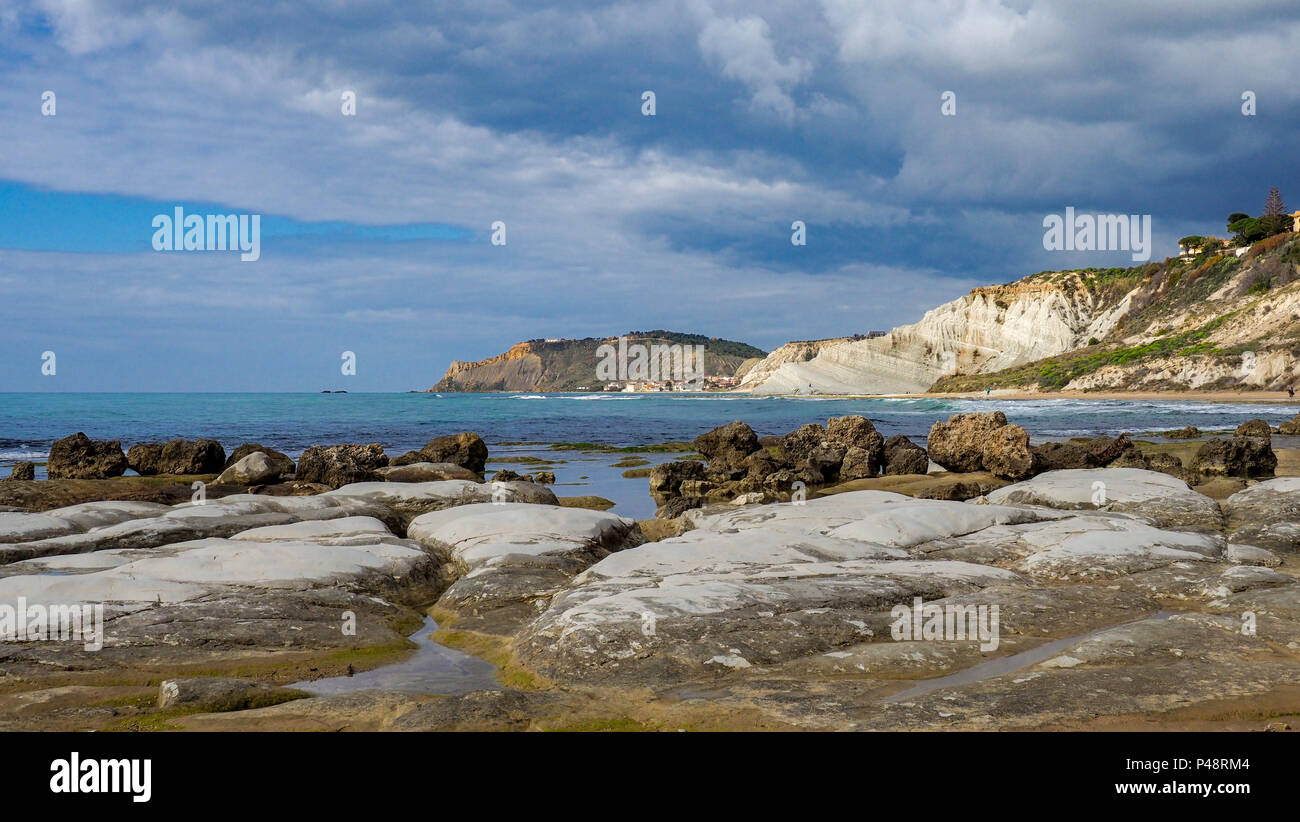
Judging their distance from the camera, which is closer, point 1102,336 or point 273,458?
point 273,458

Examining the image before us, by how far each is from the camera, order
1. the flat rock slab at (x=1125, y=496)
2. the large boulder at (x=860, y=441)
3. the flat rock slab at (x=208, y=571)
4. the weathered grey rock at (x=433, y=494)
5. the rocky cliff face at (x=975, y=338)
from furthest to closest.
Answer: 1. the rocky cliff face at (x=975, y=338)
2. the large boulder at (x=860, y=441)
3. the weathered grey rock at (x=433, y=494)
4. the flat rock slab at (x=1125, y=496)
5. the flat rock slab at (x=208, y=571)

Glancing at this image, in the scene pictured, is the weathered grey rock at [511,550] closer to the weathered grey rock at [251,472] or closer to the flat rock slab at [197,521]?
the flat rock slab at [197,521]

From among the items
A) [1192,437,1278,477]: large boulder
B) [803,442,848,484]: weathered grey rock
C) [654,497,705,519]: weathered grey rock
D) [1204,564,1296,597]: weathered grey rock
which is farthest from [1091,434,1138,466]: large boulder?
[1204,564,1296,597]: weathered grey rock

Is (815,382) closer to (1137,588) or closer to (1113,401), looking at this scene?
(1113,401)

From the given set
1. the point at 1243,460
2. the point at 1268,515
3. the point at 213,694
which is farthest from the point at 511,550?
the point at 1243,460

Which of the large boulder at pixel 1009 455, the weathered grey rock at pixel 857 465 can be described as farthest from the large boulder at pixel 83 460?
the large boulder at pixel 1009 455

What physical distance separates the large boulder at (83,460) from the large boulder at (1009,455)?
89.6 ft

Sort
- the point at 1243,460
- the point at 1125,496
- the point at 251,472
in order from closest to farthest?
the point at 1125,496
the point at 1243,460
the point at 251,472

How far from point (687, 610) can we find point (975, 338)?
398ft

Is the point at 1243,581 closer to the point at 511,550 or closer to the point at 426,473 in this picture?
the point at 511,550

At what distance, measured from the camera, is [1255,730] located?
18.6 ft

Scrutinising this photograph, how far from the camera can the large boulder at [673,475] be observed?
23.0 metres

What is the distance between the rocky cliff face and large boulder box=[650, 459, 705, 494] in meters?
101

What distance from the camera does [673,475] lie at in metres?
23.2
